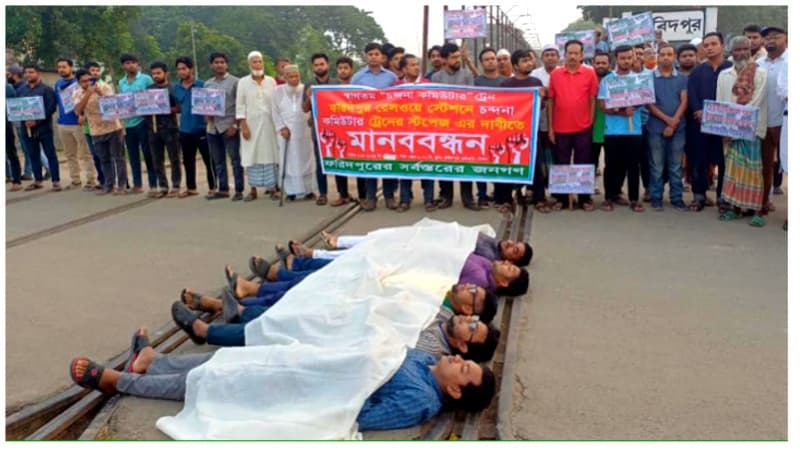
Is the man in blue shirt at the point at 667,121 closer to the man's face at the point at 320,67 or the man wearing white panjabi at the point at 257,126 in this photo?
the man's face at the point at 320,67

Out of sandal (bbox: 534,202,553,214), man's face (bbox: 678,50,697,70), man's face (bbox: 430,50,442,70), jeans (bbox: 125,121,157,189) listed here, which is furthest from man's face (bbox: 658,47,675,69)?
jeans (bbox: 125,121,157,189)

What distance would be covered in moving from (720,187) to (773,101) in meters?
1.25

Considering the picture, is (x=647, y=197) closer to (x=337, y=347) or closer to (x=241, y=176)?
(x=241, y=176)

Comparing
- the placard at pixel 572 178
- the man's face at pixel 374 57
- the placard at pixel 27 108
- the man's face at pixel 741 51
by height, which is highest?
the man's face at pixel 374 57

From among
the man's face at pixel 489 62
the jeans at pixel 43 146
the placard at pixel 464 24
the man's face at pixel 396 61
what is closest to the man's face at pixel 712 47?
the man's face at pixel 489 62

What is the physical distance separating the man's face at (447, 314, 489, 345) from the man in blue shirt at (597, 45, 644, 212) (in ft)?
15.5

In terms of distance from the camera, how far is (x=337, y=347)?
358 cm

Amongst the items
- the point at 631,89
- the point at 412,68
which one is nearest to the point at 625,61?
the point at 631,89

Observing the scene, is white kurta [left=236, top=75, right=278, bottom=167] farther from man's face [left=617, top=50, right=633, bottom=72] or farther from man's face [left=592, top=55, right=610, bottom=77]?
man's face [left=617, top=50, right=633, bottom=72]

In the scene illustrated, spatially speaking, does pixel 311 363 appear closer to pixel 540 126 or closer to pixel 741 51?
pixel 540 126

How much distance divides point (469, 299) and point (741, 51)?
186 inches

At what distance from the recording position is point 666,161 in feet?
27.0

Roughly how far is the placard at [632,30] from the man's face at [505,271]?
19.5 ft

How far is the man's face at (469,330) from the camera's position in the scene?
388cm
